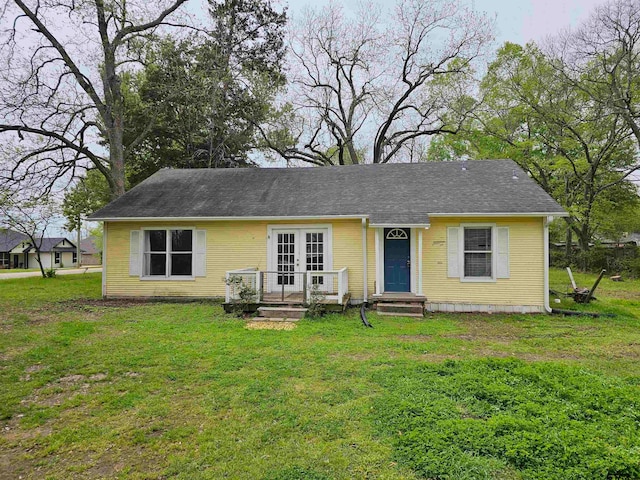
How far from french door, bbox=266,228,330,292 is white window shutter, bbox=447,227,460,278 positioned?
3338 mm

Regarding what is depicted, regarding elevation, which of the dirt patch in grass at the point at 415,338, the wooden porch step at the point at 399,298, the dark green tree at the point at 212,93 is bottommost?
the dirt patch in grass at the point at 415,338

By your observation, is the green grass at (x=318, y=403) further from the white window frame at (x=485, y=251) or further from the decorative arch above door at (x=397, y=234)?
the decorative arch above door at (x=397, y=234)

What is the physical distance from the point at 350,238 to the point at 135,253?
6.72 meters

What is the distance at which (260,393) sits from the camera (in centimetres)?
405

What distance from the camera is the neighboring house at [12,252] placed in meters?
41.8

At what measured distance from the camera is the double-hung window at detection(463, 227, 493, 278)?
9242mm

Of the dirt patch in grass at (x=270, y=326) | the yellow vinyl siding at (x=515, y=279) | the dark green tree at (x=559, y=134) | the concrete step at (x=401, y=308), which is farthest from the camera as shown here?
the dark green tree at (x=559, y=134)

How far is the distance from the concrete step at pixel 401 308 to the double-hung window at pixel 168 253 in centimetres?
592

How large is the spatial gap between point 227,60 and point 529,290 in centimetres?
1742

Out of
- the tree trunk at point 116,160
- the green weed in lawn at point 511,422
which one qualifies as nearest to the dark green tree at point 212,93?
the tree trunk at point 116,160

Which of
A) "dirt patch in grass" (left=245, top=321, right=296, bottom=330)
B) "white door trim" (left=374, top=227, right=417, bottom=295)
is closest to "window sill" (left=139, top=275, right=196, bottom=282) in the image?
"dirt patch in grass" (left=245, top=321, right=296, bottom=330)

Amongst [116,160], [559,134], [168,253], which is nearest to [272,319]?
[168,253]

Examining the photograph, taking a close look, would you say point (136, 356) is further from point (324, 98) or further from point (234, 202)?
point (324, 98)

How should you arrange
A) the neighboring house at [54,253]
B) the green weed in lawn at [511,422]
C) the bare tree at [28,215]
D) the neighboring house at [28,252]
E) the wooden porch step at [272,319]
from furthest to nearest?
1. the neighboring house at [54,253]
2. the neighboring house at [28,252]
3. the bare tree at [28,215]
4. the wooden porch step at [272,319]
5. the green weed in lawn at [511,422]
